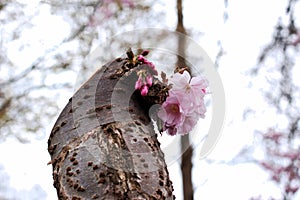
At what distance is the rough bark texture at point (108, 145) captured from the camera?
3.14 ft

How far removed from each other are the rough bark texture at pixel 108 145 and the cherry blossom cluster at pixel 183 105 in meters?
0.05

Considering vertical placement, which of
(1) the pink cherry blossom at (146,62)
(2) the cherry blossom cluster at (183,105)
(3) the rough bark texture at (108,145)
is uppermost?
(1) the pink cherry blossom at (146,62)

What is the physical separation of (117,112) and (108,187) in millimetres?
213

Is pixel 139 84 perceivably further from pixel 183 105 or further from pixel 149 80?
pixel 183 105

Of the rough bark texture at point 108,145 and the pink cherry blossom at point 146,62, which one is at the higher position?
the pink cherry blossom at point 146,62

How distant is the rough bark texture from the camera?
0.96m

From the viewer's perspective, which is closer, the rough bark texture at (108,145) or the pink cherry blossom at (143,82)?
the rough bark texture at (108,145)

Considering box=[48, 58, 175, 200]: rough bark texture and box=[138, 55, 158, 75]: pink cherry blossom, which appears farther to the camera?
box=[138, 55, 158, 75]: pink cherry blossom

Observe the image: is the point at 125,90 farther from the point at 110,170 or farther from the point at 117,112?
the point at 110,170

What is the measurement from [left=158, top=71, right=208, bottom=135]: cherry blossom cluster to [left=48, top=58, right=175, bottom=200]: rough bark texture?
0.17 feet

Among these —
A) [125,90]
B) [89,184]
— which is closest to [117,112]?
[125,90]

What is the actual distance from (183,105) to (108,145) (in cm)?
29

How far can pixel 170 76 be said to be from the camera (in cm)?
125

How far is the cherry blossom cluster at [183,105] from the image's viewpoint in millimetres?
1222
